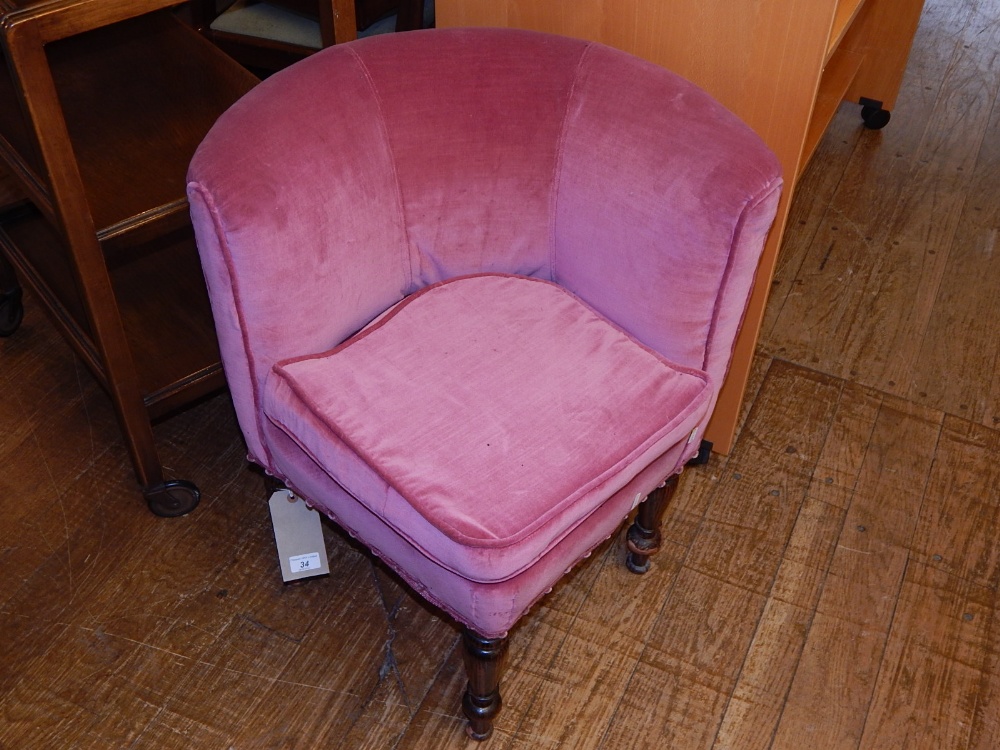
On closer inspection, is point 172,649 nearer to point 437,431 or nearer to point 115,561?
point 115,561

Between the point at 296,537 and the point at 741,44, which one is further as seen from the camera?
the point at 296,537

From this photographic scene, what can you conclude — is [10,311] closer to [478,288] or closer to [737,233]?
[478,288]

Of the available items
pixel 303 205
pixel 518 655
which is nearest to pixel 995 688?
pixel 518 655

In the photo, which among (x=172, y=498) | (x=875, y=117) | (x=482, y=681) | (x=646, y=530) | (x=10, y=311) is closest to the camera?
(x=482, y=681)

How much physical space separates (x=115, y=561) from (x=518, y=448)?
2.61ft

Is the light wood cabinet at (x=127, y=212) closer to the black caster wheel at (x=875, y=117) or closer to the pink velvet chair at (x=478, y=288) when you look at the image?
the pink velvet chair at (x=478, y=288)

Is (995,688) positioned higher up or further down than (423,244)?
further down

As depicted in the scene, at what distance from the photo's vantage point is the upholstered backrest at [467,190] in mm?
1283

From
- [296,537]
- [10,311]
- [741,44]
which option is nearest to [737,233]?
[741,44]

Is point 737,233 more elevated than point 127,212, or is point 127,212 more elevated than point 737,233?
point 737,233

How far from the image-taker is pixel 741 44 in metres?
1.46

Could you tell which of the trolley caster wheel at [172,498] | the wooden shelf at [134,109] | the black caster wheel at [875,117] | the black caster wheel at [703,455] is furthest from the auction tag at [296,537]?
the black caster wheel at [875,117]

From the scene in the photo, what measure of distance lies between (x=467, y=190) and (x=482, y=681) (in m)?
0.67

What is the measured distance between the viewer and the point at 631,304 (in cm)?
143
